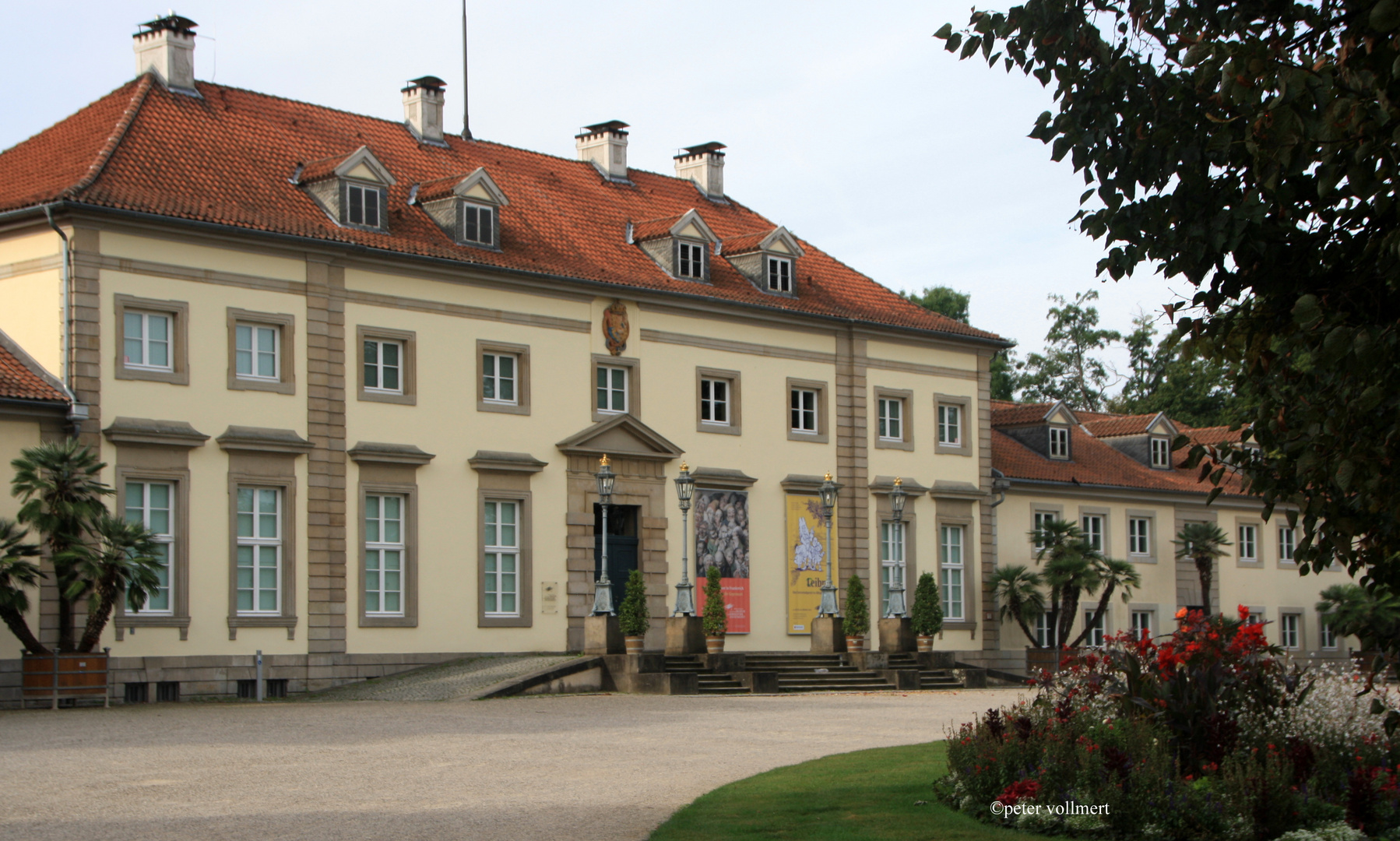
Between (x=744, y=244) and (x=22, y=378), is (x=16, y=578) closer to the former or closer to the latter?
(x=22, y=378)

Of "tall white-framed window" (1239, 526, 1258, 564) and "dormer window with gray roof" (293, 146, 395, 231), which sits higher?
"dormer window with gray roof" (293, 146, 395, 231)

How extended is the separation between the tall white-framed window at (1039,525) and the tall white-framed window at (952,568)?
2821 millimetres

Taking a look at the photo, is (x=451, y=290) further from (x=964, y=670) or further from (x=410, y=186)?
(x=964, y=670)

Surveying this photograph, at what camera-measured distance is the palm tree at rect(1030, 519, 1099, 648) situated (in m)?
40.9

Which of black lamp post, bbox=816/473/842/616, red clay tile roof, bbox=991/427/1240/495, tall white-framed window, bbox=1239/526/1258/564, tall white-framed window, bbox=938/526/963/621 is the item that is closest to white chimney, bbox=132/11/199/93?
black lamp post, bbox=816/473/842/616

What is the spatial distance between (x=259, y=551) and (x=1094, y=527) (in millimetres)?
24282

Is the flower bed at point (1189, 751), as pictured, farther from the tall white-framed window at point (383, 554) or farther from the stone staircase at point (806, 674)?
the tall white-framed window at point (383, 554)

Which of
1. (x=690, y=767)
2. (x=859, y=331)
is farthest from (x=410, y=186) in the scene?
(x=690, y=767)

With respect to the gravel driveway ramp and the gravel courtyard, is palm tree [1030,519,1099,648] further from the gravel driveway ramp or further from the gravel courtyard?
the gravel courtyard

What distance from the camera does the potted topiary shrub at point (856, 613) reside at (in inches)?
1352

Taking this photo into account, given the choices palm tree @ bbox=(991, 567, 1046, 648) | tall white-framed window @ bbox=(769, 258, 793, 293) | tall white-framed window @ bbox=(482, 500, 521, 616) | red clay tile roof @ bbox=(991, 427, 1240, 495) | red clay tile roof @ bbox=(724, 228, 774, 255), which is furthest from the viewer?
red clay tile roof @ bbox=(991, 427, 1240, 495)

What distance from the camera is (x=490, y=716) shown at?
21.7 m

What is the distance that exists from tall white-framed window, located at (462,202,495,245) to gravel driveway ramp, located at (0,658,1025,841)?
9.62 metres

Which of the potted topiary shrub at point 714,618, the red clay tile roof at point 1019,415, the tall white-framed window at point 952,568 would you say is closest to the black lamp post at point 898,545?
the tall white-framed window at point 952,568
